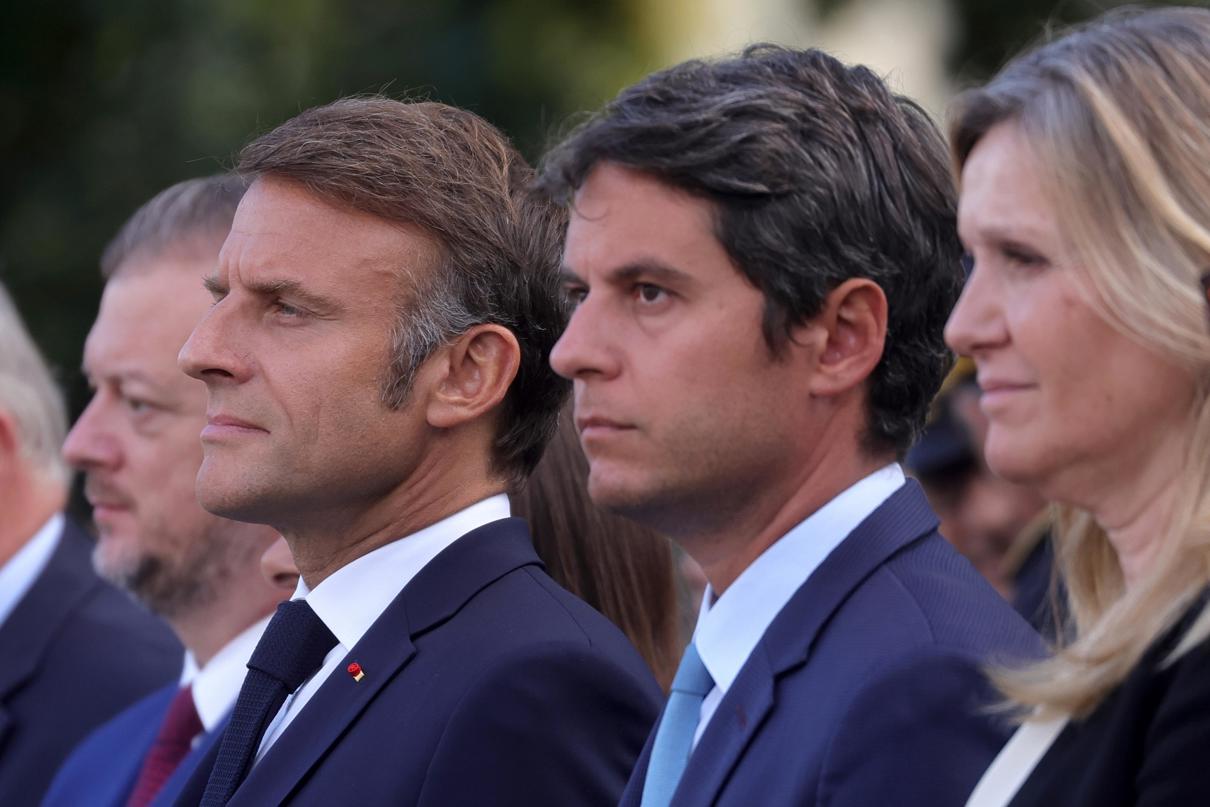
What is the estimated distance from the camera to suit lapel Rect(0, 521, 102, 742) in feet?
16.5

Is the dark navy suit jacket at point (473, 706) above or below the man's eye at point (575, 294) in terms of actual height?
below

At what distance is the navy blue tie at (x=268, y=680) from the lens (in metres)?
3.25

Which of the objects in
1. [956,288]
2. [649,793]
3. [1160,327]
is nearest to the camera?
[1160,327]

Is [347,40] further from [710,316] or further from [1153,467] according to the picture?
[1153,467]

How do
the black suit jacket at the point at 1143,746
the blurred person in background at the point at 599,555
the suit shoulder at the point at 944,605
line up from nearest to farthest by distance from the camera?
the black suit jacket at the point at 1143,746 < the suit shoulder at the point at 944,605 < the blurred person in background at the point at 599,555

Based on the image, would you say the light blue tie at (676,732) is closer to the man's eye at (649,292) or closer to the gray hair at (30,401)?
the man's eye at (649,292)

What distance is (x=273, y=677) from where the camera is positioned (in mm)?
3316

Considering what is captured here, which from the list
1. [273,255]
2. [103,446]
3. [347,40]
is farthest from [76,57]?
[273,255]

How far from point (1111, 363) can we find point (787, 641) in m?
0.80

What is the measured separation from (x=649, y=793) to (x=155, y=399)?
2.25 m

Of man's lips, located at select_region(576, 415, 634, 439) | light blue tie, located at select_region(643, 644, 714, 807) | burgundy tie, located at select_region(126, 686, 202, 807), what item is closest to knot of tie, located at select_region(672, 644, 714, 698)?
light blue tie, located at select_region(643, 644, 714, 807)

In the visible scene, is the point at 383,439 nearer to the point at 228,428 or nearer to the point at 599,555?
the point at 228,428

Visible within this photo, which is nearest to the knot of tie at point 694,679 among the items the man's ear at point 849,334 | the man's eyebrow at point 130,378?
the man's ear at point 849,334

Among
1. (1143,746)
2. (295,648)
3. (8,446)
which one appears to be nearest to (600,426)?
(295,648)
